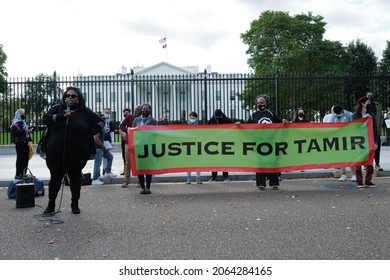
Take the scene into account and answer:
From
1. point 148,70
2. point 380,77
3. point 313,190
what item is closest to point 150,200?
point 313,190

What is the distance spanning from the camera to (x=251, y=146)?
9.52 m

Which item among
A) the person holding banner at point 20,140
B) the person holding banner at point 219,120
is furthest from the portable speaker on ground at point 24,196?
the person holding banner at point 219,120

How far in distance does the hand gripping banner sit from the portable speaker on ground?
2.46 m

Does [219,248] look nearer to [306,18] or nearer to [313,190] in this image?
[313,190]

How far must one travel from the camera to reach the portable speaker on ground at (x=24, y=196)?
7.40 meters

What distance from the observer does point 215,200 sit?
794 cm

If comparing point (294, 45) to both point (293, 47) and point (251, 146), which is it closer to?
point (293, 47)

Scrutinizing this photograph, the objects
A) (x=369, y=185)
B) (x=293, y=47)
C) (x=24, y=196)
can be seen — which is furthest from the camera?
(x=293, y=47)

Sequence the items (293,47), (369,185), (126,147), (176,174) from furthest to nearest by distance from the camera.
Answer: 1. (293,47)
2. (176,174)
3. (126,147)
4. (369,185)

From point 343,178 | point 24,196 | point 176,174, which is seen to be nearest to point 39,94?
point 176,174

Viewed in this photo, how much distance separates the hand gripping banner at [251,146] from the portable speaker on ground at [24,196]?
246cm

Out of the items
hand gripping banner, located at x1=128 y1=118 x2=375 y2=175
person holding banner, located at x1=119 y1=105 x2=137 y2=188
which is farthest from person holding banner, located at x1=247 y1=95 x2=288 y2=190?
person holding banner, located at x1=119 y1=105 x2=137 y2=188

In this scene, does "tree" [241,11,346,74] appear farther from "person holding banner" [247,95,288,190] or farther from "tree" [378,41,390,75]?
"person holding banner" [247,95,288,190]

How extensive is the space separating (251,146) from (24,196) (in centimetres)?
463
